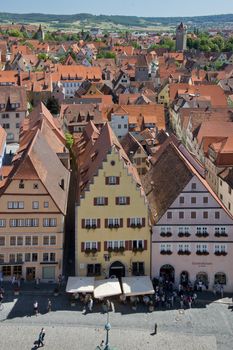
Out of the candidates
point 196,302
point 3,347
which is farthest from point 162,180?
point 3,347

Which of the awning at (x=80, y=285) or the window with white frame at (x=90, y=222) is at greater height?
the window with white frame at (x=90, y=222)

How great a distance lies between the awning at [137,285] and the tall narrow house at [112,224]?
6.51ft

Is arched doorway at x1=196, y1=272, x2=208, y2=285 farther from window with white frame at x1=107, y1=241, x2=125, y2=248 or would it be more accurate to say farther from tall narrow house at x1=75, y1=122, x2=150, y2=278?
window with white frame at x1=107, y1=241, x2=125, y2=248

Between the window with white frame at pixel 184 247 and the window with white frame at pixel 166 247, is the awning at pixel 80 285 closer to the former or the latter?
the window with white frame at pixel 166 247

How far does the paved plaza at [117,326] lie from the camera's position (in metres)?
47.4

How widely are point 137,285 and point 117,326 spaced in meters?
5.88

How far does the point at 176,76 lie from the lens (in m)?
176

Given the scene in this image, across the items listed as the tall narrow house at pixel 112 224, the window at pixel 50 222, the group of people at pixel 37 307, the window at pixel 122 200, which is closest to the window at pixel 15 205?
the window at pixel 50 222

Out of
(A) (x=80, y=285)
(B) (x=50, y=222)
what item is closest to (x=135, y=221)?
(A) (x=80, y=285)

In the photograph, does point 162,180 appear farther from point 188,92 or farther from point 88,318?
point 188,92

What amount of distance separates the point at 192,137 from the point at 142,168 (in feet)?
64.1

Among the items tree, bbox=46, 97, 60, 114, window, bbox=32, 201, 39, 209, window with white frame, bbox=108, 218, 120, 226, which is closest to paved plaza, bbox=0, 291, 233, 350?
window with white frame, bbox=108, 218, 120, 226

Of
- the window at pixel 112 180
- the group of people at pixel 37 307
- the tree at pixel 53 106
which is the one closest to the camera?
the group of people at pixel 37 307

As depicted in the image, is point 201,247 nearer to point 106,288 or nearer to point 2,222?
point 106,288
